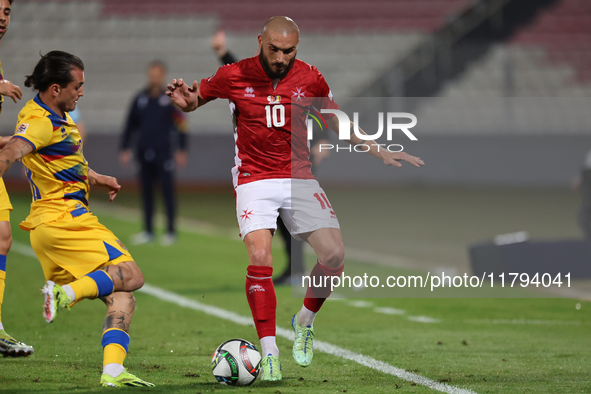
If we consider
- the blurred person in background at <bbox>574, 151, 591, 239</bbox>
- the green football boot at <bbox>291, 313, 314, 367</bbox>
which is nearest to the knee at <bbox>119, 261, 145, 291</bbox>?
the green football boot at <bbox>291, 313, 314, 367</bbox>

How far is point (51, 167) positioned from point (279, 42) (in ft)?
4.65

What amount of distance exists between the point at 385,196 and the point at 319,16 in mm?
7475

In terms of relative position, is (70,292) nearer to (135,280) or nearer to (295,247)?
(135,280)

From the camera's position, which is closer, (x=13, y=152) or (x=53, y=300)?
(x=53, y=300)

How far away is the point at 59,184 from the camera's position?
431 cm

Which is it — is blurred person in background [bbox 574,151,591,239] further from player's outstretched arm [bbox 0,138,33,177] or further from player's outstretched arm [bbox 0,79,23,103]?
player's outstretched arm [bbox 0,138,33,177]

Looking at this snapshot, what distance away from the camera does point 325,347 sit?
5.64 metres

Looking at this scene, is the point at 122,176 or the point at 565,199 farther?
the point at 122,176

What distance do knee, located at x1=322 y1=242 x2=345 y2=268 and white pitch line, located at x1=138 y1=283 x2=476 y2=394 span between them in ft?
2.15

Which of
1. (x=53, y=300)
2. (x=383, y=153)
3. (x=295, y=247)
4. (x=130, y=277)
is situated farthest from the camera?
(x=295, y=247)

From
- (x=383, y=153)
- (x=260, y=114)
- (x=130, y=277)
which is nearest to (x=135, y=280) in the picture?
(x=130, y=277)

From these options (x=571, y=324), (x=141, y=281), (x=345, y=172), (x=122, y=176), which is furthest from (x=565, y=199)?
(x=141, y=281)

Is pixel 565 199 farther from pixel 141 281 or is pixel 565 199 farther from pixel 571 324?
pixel 141 281

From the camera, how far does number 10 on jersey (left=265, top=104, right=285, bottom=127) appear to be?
484cm
